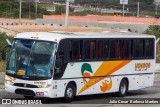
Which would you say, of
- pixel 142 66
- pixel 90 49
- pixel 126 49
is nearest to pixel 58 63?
pixel 90 49

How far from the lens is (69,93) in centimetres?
1928

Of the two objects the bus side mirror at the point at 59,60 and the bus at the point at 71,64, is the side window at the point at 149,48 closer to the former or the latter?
the bus at the point at 71,64

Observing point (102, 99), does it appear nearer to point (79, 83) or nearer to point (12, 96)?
point (79, 83)

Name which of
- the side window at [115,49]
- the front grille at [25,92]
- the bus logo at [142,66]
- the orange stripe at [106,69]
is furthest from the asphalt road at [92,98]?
the side window at [115,49]

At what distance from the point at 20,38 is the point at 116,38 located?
4.62 meters

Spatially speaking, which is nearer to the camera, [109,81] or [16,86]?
[16,86]

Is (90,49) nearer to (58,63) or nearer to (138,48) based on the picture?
(58,63)

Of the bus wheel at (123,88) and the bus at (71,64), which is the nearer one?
the bus at (71,64)

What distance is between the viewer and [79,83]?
19844mm

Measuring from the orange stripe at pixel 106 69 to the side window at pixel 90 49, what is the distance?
691mm

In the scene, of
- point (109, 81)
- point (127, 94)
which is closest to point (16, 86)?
point (109, 81)

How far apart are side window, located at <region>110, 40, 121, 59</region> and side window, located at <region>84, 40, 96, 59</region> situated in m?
1.21

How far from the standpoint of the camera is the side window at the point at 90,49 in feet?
66.7

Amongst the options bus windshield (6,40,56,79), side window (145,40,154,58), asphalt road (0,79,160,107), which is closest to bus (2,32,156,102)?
bus windshield (6,40,56,79)
